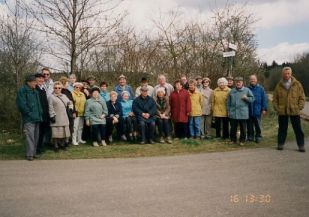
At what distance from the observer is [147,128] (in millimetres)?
11633

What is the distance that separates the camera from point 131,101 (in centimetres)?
1195

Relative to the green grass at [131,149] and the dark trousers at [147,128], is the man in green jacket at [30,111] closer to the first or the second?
the green grass at [131,149]

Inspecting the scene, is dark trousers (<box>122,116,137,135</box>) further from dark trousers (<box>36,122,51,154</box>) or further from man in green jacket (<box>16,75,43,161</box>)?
man in green jacket (<box>16,75,43,161</box>)

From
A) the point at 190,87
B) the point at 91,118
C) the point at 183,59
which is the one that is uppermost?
the point at 183,59

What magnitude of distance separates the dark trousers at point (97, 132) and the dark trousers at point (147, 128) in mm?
1089

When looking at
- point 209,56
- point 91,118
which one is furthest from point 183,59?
point 91,118

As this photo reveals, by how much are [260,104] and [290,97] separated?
63.5 inches

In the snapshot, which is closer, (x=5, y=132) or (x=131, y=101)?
(x=131, y=101)

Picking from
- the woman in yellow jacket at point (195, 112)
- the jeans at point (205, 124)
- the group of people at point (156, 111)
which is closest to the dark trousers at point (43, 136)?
the group of people at point (156, 111)

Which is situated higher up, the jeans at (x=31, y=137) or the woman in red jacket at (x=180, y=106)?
the woman in red jacket at (x=180, y=106)

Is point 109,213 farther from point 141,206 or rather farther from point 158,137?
point 158,137
